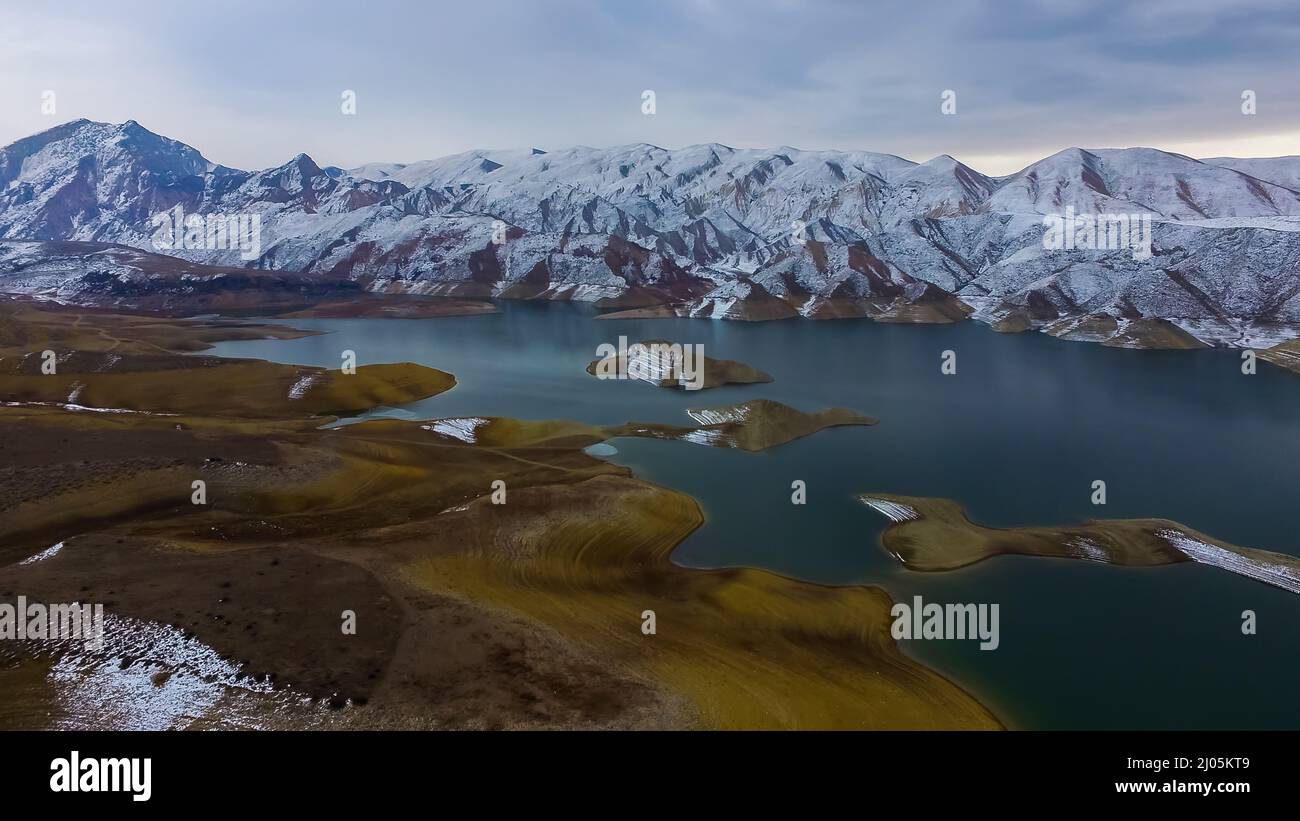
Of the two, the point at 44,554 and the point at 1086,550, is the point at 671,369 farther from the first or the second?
the point at 44,554

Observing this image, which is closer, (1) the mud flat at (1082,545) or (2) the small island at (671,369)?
(1) the mud flat at (1082,545)

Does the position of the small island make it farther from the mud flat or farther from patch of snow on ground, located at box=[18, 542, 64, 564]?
patch of snow on ground, located at box=[18, 542, 64, 564]

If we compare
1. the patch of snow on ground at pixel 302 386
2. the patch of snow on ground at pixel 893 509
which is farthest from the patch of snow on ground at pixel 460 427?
the patch of snow on ground at pixel 893 509

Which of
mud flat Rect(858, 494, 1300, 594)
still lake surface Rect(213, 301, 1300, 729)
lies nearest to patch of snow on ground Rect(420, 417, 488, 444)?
still lake surface Rect(213, 301, 1300, 729)

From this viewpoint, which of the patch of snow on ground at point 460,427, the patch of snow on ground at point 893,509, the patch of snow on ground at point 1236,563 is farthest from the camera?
the patch of snow on ground at point 460,427

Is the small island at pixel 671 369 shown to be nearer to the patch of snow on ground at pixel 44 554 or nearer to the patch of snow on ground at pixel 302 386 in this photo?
the patch of snow on ground at pixel 302 386
